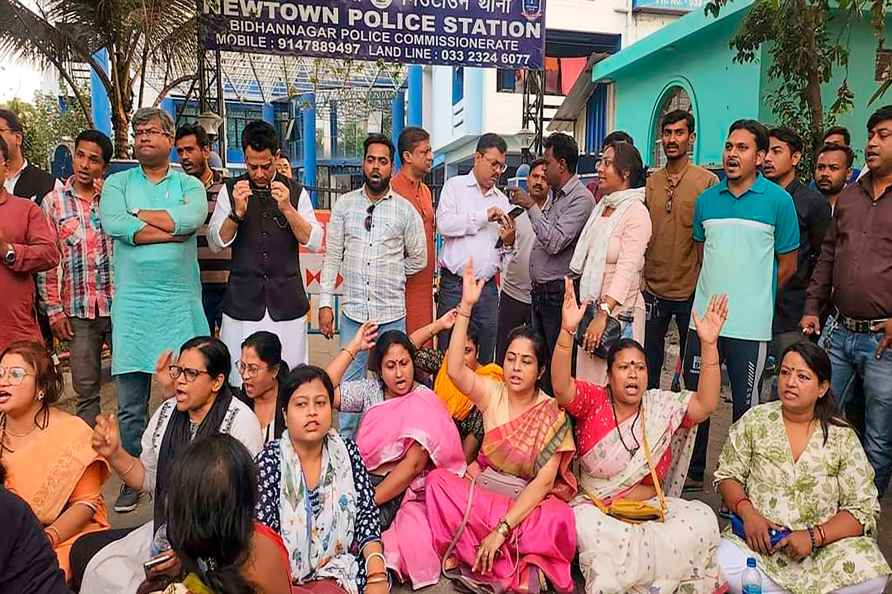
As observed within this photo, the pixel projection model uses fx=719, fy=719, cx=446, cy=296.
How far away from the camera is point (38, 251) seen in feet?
11.3

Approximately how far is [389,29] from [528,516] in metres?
4.87

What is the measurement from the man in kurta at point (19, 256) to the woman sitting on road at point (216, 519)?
2.15 m

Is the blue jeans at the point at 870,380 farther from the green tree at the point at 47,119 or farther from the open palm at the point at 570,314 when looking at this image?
the green tree at the point at 47,119

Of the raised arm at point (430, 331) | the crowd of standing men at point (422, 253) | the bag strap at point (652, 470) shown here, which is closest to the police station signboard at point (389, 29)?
the crowd of standing men at point (422, 253)

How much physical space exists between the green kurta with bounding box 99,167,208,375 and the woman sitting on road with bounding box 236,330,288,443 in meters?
0.66

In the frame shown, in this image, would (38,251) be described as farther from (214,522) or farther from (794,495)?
(794,495)

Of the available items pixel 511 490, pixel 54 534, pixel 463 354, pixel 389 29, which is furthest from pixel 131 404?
pixel 389 29

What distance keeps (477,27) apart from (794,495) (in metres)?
5.11

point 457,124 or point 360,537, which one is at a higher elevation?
point 457,124

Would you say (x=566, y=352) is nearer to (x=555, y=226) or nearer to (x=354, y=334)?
(x=555, y=226)

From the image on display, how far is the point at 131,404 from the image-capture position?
3764 millimetres

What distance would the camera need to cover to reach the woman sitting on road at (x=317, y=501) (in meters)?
2.62

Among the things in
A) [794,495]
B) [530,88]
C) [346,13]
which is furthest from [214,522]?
[530,88]

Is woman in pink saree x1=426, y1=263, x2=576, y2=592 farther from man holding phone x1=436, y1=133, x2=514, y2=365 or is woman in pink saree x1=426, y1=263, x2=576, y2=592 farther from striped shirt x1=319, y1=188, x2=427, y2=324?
man holding phone x1=436, y1=133, x2=514, y2=365
